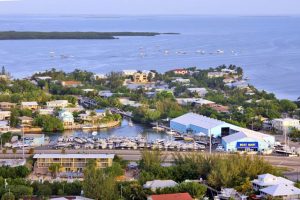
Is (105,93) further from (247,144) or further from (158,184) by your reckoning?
(158,184)

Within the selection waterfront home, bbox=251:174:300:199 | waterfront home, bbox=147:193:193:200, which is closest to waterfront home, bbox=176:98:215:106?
waterfront home, bbox=251:174:300:199

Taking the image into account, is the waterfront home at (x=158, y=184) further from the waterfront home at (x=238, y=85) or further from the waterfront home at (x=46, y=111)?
the waterfront home at (x=238, y=85)

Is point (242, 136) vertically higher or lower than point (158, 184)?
higher

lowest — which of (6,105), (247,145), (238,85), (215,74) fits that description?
(247,145)

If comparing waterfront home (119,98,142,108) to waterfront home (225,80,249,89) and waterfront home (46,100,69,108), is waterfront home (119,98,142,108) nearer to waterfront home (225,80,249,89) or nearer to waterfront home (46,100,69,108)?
waterfront home (46,100,69,108)

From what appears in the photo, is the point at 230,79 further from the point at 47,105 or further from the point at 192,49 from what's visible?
the point at 192,49

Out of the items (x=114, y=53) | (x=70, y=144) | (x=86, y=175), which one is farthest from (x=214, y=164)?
(x=114, y=53)

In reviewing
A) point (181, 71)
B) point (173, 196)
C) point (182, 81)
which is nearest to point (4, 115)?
point (182, 81)
